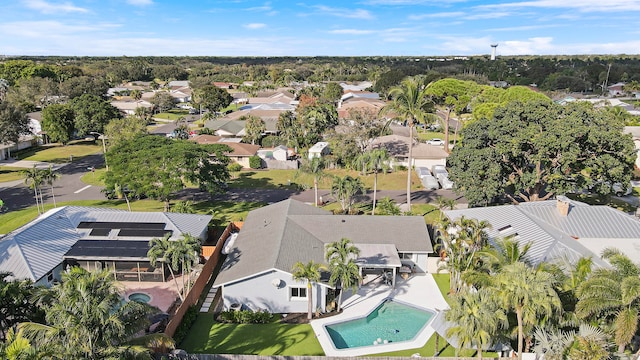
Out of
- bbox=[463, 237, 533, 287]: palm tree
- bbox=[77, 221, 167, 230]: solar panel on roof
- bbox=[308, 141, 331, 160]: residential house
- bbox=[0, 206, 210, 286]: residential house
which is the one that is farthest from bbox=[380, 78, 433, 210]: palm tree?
bbox=[308, 141, 331, 160]: residential house

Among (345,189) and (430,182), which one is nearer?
(345,189)

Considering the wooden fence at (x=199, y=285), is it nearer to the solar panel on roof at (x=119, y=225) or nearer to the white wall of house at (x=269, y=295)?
the white wall of house at (x=269, y=295)

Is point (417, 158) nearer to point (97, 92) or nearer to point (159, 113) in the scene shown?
point (159, 113)

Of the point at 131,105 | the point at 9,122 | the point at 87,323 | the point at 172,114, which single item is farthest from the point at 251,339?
the point at 172,114

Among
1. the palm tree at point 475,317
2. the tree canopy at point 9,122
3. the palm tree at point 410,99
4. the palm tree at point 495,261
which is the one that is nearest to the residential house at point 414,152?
the palm tree at point 410,99

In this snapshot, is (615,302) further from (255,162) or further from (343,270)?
(255,162)

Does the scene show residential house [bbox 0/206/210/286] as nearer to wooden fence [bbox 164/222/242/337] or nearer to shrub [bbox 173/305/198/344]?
wooden fence [bbox 164/222/242/337]
